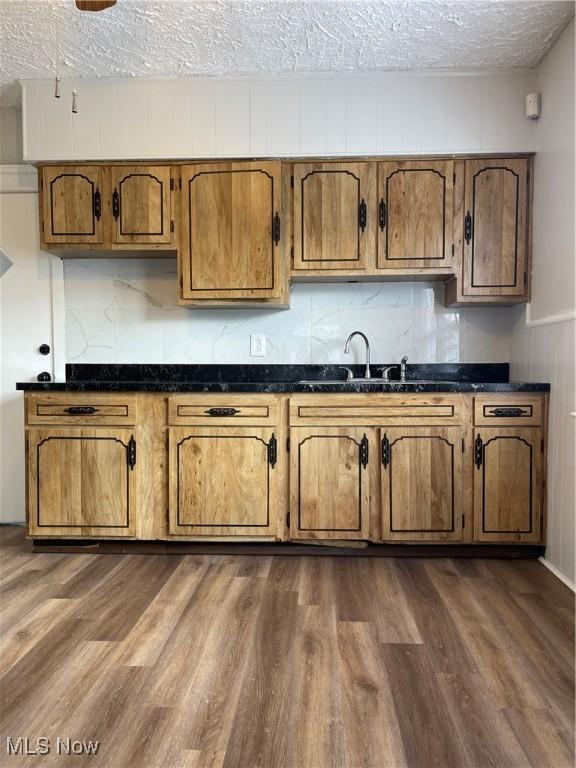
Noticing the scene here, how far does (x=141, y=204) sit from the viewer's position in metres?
2.85

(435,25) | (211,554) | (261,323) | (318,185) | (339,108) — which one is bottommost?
(211,554)

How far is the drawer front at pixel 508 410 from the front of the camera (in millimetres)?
2586

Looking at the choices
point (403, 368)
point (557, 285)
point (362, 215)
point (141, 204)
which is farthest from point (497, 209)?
point (141, 204)

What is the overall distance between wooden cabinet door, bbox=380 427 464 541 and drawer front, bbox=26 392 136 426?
1302 mm

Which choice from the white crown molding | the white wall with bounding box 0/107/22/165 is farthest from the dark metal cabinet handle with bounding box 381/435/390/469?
the white wall with bounding box 0/107/22/165

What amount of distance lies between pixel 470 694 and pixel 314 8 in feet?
8.74

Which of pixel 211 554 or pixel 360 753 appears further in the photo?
pixel 211 554

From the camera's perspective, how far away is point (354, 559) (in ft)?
8.58

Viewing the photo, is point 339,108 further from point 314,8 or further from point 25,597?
point 25,597

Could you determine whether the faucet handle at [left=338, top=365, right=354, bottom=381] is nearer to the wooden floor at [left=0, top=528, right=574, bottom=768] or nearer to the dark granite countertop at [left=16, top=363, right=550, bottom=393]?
the dark granite countertop at [left=16, top=363, right=550, bottom=393]

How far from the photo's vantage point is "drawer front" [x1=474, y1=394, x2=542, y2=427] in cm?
259

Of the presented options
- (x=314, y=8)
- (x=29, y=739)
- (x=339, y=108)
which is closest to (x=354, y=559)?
(x=29, y=739)

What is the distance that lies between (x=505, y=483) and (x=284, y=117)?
2197mm

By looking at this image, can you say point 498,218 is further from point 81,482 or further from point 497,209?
point 81,482
